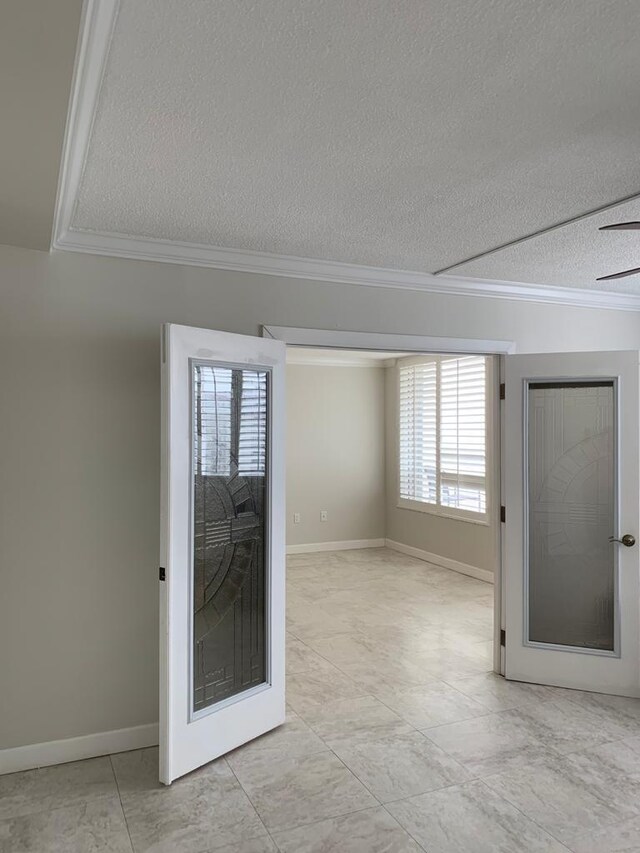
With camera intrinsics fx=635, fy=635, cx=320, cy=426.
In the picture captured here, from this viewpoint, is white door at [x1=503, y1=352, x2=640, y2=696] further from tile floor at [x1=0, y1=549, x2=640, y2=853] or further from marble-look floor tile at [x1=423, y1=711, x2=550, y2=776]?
marble-look floor tile at [x1=423, y1=711, x2=550, y2=776]

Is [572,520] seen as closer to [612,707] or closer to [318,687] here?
[612,707]

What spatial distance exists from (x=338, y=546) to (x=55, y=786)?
5.52m

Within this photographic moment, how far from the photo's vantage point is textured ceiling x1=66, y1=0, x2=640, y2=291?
1495mm

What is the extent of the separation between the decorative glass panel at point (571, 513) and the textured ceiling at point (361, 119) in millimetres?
1363

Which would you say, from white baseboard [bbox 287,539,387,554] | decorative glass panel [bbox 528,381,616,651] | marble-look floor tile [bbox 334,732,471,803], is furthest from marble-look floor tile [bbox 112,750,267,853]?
white baseboard [bbox 287,539,387,554]

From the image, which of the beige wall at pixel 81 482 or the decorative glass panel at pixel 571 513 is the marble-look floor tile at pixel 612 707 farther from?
the beige wall at pixel 81 482

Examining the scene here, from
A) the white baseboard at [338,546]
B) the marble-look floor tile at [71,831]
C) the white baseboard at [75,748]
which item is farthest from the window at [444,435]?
the marble-look floor tile at [71,831]

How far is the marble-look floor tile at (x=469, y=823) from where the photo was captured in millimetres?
2402

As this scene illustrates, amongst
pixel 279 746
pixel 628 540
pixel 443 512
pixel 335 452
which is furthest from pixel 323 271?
pixel 335 452

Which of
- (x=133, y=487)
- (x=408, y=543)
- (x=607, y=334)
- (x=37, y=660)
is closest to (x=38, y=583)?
(x=37, y=660)

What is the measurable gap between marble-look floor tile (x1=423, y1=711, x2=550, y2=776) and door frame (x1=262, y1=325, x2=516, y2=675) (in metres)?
0.78

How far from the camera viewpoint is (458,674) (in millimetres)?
4164

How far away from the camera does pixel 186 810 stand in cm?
264

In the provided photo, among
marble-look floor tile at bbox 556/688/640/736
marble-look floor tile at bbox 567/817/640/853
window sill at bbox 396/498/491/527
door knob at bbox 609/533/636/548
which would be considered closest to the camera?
marble-look floor tile at bbox 567/817/640/853
